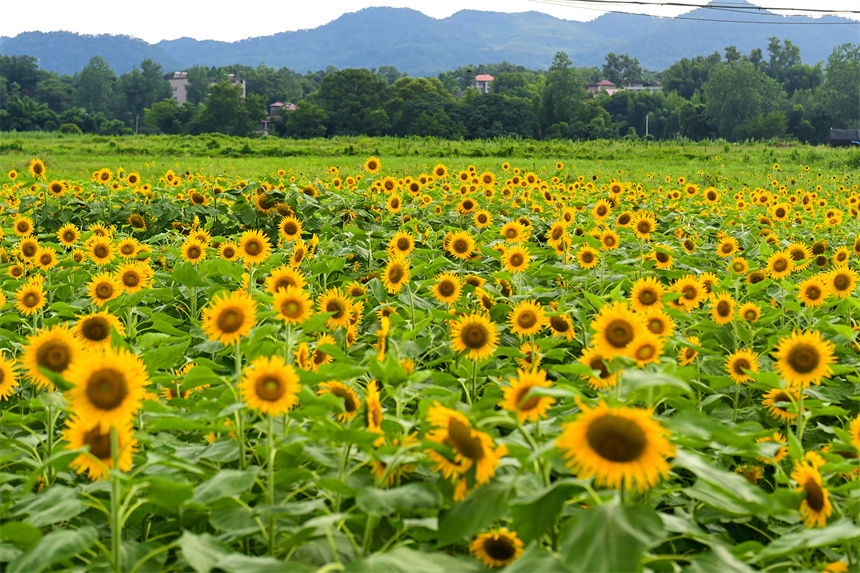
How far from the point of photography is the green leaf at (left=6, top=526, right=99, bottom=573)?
1125 millimetres

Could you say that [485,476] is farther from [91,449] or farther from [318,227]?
[318,227]

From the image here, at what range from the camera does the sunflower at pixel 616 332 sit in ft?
5.78

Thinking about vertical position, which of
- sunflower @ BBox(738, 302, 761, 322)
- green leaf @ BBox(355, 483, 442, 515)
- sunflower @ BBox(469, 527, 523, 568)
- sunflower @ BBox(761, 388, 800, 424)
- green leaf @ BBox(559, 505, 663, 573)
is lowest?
sunflower @ BBox(761, 388, 800, 424)

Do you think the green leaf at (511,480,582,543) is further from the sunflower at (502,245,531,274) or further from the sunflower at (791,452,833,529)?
the sunflower at (502,245,531,274)

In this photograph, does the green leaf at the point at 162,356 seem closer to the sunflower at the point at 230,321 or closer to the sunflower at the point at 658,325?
the sunflower at the point at 230,321

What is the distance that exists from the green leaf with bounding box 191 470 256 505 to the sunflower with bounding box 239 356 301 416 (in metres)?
0.17

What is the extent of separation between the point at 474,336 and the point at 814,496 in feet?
3.56

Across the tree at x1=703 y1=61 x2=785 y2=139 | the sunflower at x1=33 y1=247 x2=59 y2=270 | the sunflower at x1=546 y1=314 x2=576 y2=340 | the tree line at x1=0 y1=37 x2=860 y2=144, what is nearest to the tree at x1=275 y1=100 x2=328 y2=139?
the tree line at x1=0 y1=37 x2=860 y2=144

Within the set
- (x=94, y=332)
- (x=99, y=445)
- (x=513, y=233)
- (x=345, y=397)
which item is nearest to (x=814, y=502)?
(x=345, y=397)

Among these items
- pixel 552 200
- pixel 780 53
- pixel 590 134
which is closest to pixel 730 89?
pixel 590 134

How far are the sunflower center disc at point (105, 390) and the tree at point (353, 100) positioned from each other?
210ft

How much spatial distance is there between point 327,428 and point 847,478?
1.50 meters

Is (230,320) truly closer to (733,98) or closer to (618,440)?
(618,440)

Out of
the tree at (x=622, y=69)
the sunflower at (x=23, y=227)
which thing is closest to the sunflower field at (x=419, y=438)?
the sunflower at (x=23, y=227)
